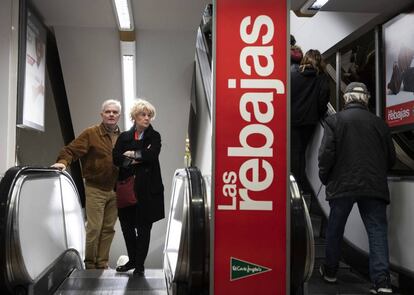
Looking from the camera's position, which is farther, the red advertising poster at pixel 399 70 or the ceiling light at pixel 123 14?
the ceiling light at pixel 123 14

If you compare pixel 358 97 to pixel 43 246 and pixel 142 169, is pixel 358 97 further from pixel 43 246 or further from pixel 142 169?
pixel 43 246

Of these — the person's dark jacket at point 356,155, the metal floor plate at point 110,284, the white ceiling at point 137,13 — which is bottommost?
the metal floor plate at point 110,284

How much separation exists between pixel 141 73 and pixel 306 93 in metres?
4.36

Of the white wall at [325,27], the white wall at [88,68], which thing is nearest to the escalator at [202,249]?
the white wall at [325,27]

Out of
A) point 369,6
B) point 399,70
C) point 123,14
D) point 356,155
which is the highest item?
point 123,14

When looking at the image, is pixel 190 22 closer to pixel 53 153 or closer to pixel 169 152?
pixel 169 152

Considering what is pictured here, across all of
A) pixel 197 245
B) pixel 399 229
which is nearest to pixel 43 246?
pixel 197 245

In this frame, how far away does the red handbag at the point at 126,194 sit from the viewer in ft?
13.8

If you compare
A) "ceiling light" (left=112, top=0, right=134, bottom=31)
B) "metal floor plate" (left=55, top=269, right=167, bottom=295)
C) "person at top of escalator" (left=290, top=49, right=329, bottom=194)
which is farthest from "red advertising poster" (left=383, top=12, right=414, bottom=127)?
"ceiling light" (left=112, top=0, right=134, bottom=31)

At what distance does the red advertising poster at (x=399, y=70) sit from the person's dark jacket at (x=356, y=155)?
575 mm

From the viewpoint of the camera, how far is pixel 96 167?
15.7ft

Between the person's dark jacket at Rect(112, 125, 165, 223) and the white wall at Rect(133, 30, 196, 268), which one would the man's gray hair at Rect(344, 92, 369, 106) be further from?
the white wall at Rect(133, 30, 196, 268)

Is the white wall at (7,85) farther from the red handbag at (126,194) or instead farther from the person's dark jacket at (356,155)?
the person's dark jacket at (356,155)

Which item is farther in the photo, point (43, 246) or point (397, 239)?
point (397, 239)
